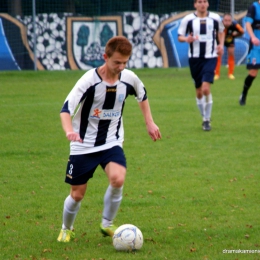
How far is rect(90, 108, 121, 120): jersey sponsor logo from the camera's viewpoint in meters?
5.12

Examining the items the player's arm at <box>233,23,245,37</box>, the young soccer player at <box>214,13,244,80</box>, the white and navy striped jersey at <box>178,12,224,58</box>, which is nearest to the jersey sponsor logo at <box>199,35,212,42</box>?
the white and navy striped jersey at <box>178,12,224,58</box>

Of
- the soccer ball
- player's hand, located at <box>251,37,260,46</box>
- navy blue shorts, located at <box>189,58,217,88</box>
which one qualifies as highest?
player's hand, located at <box>251,37,260,46</box>

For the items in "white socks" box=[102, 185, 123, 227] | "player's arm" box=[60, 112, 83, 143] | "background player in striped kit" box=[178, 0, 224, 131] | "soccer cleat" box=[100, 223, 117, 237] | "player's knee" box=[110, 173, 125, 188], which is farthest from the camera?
"background player in striped kit" box=[178, 0, 224, 131]

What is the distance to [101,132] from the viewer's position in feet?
16.9

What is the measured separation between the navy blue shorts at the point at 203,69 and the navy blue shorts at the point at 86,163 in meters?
5.70

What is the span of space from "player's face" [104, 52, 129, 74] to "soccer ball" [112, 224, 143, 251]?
1.24m

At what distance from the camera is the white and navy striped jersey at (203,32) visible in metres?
10.7

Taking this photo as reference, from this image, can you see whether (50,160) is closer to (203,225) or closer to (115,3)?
(203,225)

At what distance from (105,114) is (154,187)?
2100 mm

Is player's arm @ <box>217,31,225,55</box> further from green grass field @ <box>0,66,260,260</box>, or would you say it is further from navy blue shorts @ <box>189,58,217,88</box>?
green grass field @ <box>0,66,260,260</box>

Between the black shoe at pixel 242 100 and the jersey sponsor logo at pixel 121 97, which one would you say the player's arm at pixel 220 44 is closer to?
the black shoe at pixel 242 100

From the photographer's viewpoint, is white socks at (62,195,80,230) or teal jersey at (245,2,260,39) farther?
teal jersey at (245,2,260,39)

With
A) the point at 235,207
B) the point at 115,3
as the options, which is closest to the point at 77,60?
the point at 115,3

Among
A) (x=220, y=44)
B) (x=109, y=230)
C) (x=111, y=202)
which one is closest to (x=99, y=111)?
→ (x=111, y=202)
